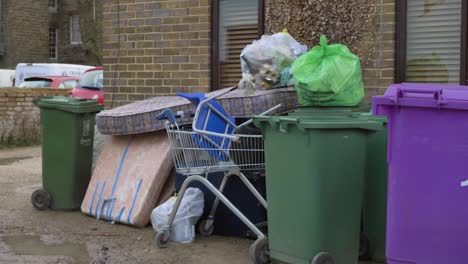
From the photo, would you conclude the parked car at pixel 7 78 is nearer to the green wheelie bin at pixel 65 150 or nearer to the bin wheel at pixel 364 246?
the green wheelie bin at pixel 65 150

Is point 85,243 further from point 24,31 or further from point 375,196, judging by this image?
point 24,31

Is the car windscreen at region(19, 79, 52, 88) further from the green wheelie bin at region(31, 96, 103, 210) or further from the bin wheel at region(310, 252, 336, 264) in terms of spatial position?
the bin wheel at region(310, 252, 336, 264)

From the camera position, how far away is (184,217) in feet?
17.7

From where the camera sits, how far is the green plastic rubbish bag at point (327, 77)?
5184 millimetres

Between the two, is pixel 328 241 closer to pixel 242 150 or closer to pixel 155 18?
pixel 242 150

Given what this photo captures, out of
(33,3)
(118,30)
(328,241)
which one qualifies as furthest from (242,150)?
(33,3)

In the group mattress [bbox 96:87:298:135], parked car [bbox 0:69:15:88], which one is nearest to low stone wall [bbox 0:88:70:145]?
mattress [bbox 96:87:298:135]

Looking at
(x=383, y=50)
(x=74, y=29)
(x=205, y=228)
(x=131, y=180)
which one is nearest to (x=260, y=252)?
(x=205, y=228)

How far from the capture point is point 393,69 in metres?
6.34

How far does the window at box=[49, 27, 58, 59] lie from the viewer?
3298 cm

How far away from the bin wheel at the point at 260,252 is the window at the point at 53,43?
30.1m

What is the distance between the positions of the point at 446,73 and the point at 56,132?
3.87 metres

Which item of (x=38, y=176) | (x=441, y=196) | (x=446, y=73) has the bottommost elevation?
(x=38, y=176)

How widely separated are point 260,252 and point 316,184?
0.82 meters
